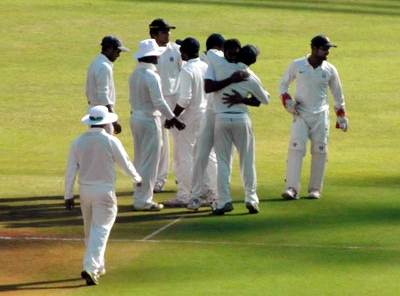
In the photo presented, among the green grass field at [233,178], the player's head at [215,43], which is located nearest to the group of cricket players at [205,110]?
the player's head at [215,43]

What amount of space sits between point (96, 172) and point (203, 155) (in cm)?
409

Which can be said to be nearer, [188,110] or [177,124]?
[177,124]

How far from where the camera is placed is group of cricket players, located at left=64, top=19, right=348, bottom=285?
1820 centimetres

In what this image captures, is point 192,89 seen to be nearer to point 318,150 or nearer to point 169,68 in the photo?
point 169,68

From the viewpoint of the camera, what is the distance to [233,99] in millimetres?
18125

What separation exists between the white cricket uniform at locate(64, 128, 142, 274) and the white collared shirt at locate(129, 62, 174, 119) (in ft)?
11.8

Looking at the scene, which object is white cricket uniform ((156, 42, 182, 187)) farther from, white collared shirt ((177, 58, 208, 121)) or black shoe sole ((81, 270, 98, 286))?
black shoe sole ((81, 270, 98, 286))

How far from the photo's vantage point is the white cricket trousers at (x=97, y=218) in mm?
14555

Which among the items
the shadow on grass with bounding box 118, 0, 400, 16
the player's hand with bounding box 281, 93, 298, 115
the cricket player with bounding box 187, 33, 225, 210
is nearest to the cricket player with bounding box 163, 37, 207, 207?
the cricket player with bounding box 187, 33, 225, 210

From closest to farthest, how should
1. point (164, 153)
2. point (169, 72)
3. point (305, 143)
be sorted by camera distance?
point (305, 143) → point (169, 72) → point (164, 153)

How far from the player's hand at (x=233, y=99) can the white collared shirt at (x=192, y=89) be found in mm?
861

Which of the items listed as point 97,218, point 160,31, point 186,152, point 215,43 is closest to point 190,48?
point 215,43

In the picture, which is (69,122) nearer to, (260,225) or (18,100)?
(18,100)

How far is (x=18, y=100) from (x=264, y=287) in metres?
16.5
